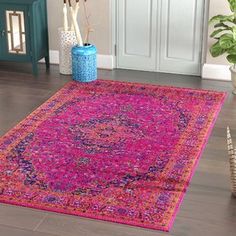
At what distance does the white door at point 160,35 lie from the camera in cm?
525

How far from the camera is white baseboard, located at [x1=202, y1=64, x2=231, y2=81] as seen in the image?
521cm

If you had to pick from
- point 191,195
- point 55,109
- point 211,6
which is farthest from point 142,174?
point 211,6

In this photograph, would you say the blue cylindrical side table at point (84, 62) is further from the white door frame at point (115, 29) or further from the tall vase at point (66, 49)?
the white door frame at point (115, 29)

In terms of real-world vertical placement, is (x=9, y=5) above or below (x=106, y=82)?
above

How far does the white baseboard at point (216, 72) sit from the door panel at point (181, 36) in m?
0.13

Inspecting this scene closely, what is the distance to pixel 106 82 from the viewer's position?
516cm

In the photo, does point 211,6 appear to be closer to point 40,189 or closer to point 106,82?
point 106,82

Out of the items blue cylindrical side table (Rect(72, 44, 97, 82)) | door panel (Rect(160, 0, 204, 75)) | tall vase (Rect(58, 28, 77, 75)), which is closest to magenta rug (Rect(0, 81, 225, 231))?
blue cylindrical side table (Rect(72, 44, 97, 82))

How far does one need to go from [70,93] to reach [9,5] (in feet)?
3.72

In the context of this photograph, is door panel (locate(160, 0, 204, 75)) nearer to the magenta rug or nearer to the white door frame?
the white door frame

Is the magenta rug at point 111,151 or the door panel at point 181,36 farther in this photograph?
the door panel at point 181,36

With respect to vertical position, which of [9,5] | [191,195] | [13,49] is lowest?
[191,195]

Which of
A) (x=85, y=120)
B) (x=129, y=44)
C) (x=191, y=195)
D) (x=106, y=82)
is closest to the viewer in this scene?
(x=191, y=195)

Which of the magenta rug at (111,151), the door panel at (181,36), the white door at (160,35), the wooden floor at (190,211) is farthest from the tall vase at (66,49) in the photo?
the door panel at (181,36)
